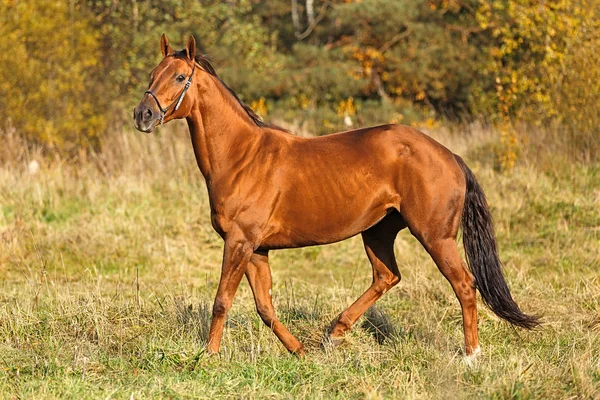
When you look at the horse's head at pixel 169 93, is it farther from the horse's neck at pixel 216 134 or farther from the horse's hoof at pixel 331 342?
the horse's hoof at pixel 331 342

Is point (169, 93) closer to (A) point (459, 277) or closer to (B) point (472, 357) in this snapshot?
(A) point (459, 277)

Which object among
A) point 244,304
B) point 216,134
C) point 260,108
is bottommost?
point 260,108

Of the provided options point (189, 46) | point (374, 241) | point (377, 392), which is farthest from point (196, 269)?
point (377, 392)

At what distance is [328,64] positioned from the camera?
27.0 meters

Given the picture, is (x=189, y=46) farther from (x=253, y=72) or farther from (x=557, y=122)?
(x=253, y=72)

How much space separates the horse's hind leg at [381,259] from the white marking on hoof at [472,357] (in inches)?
34.6

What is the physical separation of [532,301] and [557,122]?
6.83 metres

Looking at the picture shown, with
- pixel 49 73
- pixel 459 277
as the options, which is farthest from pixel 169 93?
pixel 49 73

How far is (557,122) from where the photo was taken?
1339 centimetres

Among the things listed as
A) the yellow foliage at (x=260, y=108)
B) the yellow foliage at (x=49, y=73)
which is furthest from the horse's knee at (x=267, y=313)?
the yellow foliage at (x=260, y=108)

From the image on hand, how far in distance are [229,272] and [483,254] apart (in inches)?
73.4

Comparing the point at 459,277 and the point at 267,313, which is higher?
the point at 459,277

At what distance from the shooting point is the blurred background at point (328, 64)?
14.0 m

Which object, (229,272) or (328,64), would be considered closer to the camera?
(229,272)
